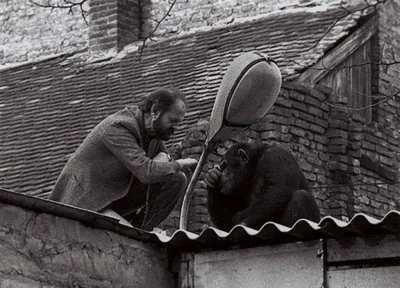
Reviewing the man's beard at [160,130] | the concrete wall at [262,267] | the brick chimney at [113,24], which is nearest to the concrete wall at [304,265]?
the concrete wall at [262,267]

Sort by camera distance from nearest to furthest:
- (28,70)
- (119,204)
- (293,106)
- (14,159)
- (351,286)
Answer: (351,286), (119,204), (293,106), (14,159), (28,70)

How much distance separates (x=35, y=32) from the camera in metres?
23.2

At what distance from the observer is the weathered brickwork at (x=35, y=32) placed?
Result: 73.9 ft

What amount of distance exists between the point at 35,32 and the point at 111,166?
44.1 feet

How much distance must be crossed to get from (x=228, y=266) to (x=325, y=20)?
380 inches

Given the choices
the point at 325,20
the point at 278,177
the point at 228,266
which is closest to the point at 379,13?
the point at 325,20

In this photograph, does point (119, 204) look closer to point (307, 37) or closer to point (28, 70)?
point (307, 37)

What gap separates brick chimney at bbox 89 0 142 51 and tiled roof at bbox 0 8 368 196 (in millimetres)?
484

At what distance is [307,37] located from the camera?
17828 millimetres

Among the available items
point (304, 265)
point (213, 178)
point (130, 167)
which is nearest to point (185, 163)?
point (213, 178)

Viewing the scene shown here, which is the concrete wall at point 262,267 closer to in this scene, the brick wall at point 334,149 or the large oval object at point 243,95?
the large oval object at point 243,95

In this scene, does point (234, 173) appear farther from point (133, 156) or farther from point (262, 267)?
point (262, 267)

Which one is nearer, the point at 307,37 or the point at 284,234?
the point at 284,234

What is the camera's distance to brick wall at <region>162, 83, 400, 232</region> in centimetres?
1686
